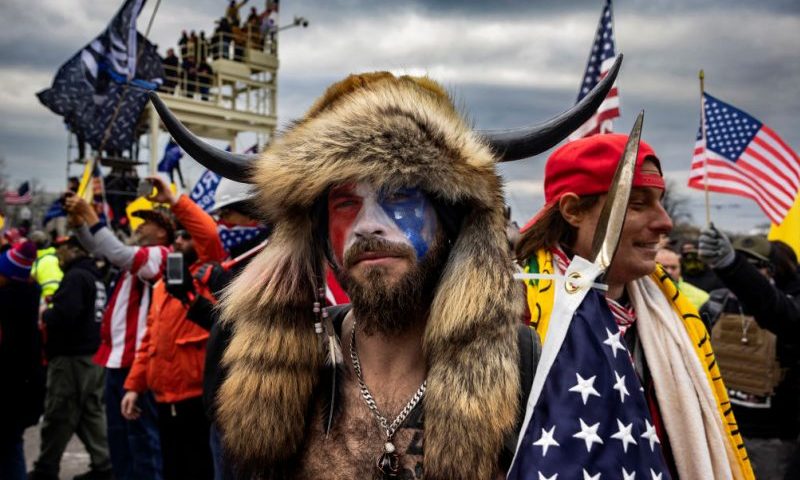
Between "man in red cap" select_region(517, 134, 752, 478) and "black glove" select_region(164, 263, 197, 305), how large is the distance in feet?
8.49

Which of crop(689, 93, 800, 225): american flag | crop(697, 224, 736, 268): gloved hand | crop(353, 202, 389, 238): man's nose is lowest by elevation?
crop(697, 224, 736, 268): gloved hand

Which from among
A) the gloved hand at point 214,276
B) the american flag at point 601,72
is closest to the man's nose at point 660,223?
the gloved hand at point 214,276

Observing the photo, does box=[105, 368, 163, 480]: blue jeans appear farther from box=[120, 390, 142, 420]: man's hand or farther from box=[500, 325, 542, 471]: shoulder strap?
box=[500, 325, 542, 471]: shoulder strap

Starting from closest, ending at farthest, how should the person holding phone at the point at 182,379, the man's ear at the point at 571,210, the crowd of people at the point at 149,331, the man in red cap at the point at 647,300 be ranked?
the man in red cap at the point at 647,300 → the man's ear at the point at 571,210 → the crowd of people at the point at 149,331 → the person holding phone at the point at 182,379

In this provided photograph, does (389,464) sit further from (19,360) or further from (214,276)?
(19,360)

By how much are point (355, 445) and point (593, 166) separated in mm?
1312

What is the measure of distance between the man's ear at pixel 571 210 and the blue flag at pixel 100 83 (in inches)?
234

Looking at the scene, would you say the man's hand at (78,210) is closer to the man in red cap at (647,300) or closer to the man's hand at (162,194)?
the man's hand at (162,194)

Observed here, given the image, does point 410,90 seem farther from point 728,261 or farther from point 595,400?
point 728,261

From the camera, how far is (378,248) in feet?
Result: 6.03

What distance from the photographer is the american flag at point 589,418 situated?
4.87 ft

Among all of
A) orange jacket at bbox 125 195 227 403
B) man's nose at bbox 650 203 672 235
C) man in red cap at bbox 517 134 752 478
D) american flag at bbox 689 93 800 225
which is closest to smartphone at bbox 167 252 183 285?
orange jacket at bbox 125 195 227 403

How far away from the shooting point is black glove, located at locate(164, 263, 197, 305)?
14.6ft

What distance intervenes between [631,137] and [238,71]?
23.7 meters
